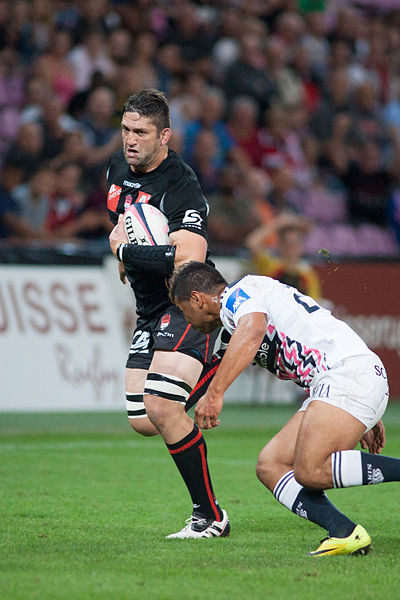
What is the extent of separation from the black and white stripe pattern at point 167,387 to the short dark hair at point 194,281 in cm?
64

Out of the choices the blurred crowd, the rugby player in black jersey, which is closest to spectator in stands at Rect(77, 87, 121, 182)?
the blurred crowd

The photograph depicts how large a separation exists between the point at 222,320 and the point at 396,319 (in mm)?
8957

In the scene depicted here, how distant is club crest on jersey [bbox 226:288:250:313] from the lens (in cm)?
493

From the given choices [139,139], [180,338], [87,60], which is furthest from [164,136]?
[87,60]

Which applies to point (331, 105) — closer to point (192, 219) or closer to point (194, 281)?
point (192, 219)

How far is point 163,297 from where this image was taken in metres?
6.24

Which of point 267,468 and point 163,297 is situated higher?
point 163,297

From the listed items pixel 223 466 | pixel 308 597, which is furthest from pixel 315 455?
pixel 223 466

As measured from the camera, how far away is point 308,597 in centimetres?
407

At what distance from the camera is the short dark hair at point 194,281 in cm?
511

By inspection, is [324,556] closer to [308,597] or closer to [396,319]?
[308,597]

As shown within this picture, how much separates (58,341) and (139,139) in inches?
219

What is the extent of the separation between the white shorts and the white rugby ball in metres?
1.59

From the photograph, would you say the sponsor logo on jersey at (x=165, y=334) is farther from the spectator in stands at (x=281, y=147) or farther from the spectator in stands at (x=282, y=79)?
the spectator in stands at (x=282, y=79)
